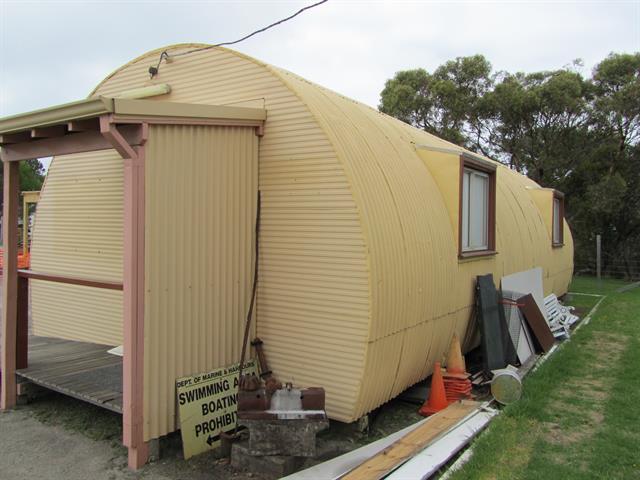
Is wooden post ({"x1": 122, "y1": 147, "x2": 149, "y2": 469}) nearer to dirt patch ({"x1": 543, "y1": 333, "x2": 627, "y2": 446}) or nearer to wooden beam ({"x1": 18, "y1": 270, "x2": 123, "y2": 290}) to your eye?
wooden beam ({"x1": 18, "y1": 270, "x2": 123, "y2": 290})

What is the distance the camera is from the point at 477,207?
8633mm

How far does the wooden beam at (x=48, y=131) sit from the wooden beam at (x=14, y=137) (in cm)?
39

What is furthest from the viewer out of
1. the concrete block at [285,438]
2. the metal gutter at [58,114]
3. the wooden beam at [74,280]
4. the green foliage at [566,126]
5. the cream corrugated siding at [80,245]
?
the green foliage at [566,126]

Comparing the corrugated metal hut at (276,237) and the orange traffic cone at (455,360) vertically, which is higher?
the corrugated metal hut at (276,237)

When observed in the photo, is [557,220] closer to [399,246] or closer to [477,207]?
[477,207]

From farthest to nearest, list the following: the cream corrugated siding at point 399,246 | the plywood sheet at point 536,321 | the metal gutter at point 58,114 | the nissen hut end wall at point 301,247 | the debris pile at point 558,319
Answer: the debris pile at point 558,319
the plywood sheet at point 536,321
the cream corrugated siding at point 399,246
the nissen hut end wall at point 301,247
the metal gutter at point 58,114

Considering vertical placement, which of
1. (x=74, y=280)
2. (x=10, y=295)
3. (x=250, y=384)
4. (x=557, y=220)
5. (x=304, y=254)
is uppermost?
(x=557, y=220)

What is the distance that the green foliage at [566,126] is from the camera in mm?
23156

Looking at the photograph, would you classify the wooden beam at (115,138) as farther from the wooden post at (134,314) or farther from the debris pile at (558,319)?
the debris pile at (558,319)

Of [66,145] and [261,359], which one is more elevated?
[66,145]

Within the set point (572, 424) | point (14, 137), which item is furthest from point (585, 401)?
point (14, 137)

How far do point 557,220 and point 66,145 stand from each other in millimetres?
13645

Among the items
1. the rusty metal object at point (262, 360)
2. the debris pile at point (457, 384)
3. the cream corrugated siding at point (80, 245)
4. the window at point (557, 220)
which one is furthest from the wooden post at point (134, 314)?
the window at point (557, 220)

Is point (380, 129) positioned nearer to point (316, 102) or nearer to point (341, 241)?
point (316, 102)
